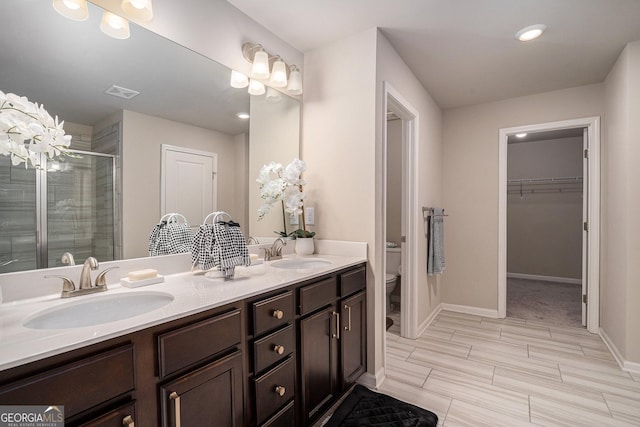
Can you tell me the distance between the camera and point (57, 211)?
1212mm

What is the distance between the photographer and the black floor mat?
1676 millimetres

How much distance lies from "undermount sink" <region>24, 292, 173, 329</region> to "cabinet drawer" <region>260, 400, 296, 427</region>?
27.7 inches

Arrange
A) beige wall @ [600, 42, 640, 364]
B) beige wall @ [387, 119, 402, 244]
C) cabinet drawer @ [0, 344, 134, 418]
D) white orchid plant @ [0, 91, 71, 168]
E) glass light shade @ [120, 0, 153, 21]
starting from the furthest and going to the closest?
beige wall @ [387, 119, 402, 244] < beige wall @ [600, 42, 640, 364] < glass light shade @ [120, 0, 153, 21] < white orchid plant @ [0, 91, 71, 168] < cabinet drawer @ [0, 344, 134, 418]

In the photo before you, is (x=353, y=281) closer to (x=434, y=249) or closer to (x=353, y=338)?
(x=353, y=338)

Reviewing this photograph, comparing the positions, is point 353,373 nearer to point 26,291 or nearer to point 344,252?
point 344,252

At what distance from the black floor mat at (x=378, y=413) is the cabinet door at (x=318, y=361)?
112mm

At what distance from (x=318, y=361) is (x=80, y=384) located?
1133mm

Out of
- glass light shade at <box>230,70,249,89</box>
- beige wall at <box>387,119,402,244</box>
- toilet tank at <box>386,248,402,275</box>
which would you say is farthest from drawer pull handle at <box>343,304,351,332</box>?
beige wall at <box>387,119,402,244</box>

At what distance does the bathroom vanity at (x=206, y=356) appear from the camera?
76 centimetres

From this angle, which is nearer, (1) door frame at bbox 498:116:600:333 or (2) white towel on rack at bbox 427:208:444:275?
(1) door frame at bbox 498:116:600:333

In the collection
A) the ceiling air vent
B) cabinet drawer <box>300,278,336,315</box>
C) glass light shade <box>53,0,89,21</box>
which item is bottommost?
cabinet drawer <box>300,278,336,315</box>

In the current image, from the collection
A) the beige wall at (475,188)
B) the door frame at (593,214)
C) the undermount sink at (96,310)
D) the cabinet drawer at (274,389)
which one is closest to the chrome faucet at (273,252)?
the cabinet drawer at (274,389)

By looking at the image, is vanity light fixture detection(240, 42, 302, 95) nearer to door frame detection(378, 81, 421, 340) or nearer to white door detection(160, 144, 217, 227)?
white door detection(160, 144, 217, 227)

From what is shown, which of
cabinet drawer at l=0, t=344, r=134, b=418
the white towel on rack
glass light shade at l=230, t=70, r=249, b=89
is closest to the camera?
cabinet drawer at l=0, t=344, r=134, b=418
